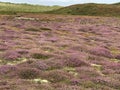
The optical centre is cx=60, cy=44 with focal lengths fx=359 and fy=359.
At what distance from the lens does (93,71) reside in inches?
826

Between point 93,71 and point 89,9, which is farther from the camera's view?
point 89,9

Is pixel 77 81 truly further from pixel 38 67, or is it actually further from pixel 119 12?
pixel 119 12

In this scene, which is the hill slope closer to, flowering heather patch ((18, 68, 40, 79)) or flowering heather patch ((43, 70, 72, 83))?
flowering heather patch ((43, 70, 72, 83))

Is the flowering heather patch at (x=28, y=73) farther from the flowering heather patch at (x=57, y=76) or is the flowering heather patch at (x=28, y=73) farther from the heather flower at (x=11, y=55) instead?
the heather flower at (x=11, y=55)

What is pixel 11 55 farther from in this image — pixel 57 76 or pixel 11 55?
pixel 57 76

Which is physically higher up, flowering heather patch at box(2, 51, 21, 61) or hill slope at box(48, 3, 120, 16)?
flowering heather patch at box(2, 51, 21, 61)

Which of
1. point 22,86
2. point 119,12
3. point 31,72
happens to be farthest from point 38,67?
point 119,12

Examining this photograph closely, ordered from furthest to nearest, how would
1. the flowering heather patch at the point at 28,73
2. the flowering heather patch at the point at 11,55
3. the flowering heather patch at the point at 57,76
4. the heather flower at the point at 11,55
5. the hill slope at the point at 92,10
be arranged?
the hill slope at the point at 92,10, the heather flower at the point at 11,55, the flowering heather patch at the point at 11,55, the flowering heather patch at the point at 28,73, the flowering heather patch at the point at 57,76

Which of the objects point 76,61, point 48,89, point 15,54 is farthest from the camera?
point 15,54

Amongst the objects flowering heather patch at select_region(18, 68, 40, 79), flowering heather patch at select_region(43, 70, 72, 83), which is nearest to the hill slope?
flowering heather patch at select_region(43, 70, 72, 83)

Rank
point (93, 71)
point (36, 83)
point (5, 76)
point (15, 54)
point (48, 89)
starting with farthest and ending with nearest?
point (15, 54), point (93, 71), point (5, 76), point (36, 83), point (48, 89)

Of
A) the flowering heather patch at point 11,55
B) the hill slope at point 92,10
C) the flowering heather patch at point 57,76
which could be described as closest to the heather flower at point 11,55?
the flowering heather patch at point 11,55

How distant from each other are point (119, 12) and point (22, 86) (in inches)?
3988

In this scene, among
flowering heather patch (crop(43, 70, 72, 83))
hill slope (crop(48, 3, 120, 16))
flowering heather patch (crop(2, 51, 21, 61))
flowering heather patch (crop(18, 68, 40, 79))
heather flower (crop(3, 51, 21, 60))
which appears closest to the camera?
flowering heather patch (crop(43, 70, 72, 83))
